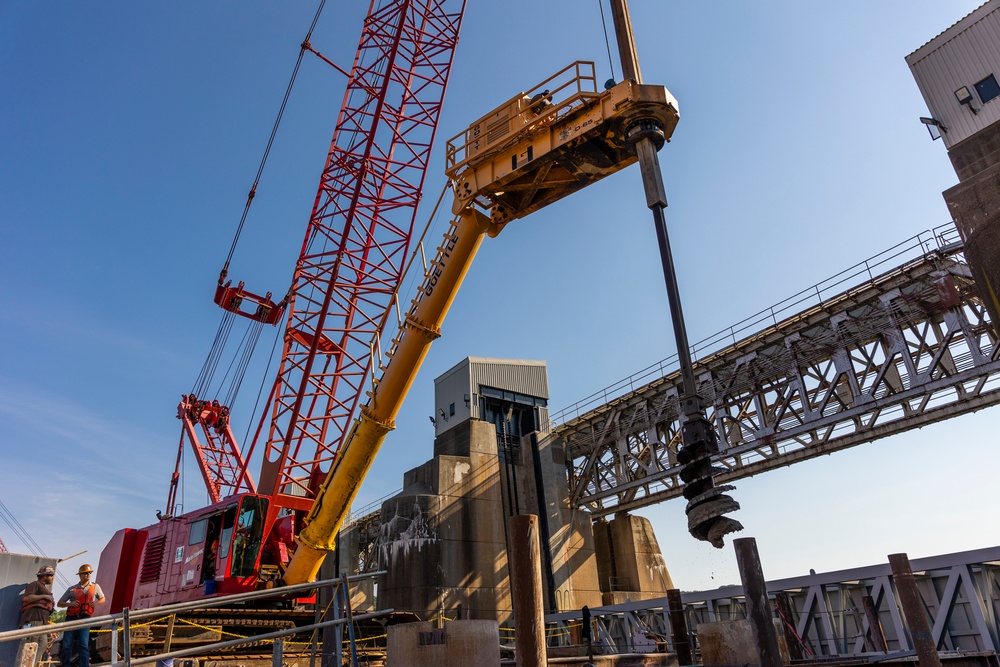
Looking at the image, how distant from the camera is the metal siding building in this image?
33812mm

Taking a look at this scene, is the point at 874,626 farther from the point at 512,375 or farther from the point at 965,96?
the point at 512,375

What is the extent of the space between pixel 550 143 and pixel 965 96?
327 inches

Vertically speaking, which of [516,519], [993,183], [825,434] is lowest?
[516,519]

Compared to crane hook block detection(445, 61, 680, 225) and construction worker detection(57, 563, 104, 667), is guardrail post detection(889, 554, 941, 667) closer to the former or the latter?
crane hook block detection(445, 61, 680, 225)

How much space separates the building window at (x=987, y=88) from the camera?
13.3 metres

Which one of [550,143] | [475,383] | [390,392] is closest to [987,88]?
[550,143]

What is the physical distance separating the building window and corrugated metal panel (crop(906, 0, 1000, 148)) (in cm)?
7

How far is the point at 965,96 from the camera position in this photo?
44.6 ft

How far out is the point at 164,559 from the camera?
18391mm

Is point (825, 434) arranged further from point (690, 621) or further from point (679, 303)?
point (679, 303)

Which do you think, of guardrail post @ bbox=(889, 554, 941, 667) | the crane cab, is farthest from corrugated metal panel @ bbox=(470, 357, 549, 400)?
guardrail post @ bbox=(889, 554, 941, 667)

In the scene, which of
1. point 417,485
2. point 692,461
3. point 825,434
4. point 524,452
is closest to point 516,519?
point 692,461

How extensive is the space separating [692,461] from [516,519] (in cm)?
325

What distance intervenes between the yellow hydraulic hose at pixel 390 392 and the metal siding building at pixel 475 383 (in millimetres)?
14470
